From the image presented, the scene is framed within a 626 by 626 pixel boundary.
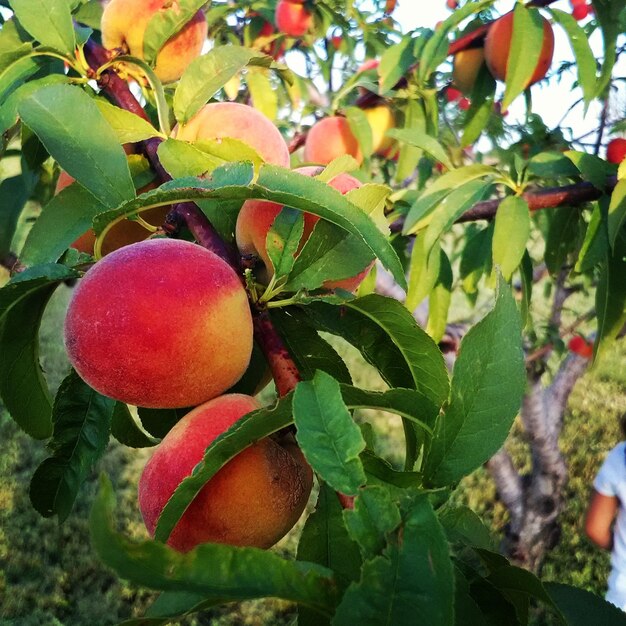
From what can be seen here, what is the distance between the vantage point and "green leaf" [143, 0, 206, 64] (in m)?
0.58

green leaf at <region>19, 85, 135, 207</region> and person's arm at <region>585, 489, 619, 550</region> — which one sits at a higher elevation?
green leaf at <region>19, 85, 135, 207</region>

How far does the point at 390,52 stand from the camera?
1.04 m

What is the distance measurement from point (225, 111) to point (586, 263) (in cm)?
54

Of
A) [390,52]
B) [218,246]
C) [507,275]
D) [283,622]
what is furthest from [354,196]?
[283,622]

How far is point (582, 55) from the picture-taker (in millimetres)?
876

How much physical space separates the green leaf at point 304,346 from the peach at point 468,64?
776mm

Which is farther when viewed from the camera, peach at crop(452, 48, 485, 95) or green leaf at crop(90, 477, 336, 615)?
peach at crop(452, 48, 485, 95)

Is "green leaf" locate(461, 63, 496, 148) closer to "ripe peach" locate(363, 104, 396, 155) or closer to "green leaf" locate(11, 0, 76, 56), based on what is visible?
"ripe peach" locate(363, 104, 396, 155)

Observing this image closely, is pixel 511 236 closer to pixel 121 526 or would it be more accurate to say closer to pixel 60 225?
pixel 60 225

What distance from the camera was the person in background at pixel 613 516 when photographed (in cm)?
147

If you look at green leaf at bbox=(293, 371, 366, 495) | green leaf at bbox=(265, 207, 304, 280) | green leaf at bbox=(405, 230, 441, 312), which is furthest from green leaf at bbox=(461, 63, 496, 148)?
green leaf at bbox=(293, 371, 366, 495)

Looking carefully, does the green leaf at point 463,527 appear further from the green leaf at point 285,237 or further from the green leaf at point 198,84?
the green leaf at point 198,84

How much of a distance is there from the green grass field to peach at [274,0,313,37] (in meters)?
1.05

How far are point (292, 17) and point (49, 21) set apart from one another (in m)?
0.98
